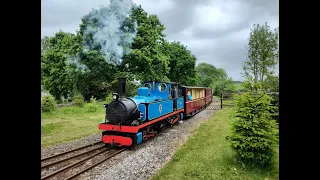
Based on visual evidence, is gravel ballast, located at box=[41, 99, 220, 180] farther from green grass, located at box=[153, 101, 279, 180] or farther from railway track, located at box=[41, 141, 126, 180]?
green grass, located at box=[153, 101, 279, 180]

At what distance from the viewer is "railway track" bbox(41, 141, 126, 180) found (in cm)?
539

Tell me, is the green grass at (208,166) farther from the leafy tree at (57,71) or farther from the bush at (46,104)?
the leafy tree at (57,71)

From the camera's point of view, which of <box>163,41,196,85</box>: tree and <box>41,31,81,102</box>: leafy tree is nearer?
<box>41,31,81,102</box>: leafy tree

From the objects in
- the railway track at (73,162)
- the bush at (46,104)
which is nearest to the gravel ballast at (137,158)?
the railway track at (73,162)

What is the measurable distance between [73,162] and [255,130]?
16.2 feet

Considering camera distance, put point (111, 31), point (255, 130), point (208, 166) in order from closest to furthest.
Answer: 1. point (255, 130)
2. point (208, 166)
3. point (111, 31)

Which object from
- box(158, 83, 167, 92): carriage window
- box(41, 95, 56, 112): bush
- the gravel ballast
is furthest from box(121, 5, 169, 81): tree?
the gravel ballast

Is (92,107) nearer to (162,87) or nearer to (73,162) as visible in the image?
(162,87)

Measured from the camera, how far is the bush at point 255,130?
5521 mm

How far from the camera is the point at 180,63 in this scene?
97.0 ft

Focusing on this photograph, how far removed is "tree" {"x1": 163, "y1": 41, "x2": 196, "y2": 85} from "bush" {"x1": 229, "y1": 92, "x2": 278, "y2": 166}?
23.9 metres

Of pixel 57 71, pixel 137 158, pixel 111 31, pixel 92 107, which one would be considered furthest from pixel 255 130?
pixel 57 71
